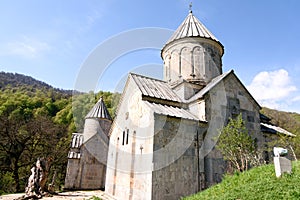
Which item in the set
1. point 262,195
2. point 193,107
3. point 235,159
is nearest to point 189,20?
point 193,107

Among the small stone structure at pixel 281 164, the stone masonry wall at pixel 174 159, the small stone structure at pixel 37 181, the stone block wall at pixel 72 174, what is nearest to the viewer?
the small stone structure at pixel 281 164

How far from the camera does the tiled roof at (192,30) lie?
12.8 metres

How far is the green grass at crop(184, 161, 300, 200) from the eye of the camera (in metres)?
4.61

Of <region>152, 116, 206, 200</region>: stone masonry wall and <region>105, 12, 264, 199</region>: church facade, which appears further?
<region>105, 12, 264, 199</region>: church facade

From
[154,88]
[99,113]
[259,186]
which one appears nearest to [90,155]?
[99,113]

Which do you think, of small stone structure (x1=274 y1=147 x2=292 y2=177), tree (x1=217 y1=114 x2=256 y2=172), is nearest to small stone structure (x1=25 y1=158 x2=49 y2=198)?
tree (x1=217 y1=114 x2=256 y2=172)

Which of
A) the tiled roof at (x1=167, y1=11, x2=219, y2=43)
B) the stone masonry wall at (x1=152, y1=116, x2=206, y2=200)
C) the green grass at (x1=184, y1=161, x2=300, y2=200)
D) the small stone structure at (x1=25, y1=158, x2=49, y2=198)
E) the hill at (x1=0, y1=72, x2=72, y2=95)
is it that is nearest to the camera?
the green grass at (x1=184, y1=161, x2=300, y2=200)

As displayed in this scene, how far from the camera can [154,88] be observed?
34.5ft

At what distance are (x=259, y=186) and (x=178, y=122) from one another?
368 centimetres

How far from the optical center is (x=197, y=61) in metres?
12.3

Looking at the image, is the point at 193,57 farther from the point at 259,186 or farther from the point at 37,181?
the point at 37,181

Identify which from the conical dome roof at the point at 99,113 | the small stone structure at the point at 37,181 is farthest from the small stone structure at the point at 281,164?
the conical dome roof at the point at 99,113

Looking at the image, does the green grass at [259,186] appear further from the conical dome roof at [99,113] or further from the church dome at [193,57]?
the conical dome roof at [99,113]

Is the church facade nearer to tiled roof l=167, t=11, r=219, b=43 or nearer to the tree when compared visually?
tiled roof l=167, t=11, r=219, b=43
